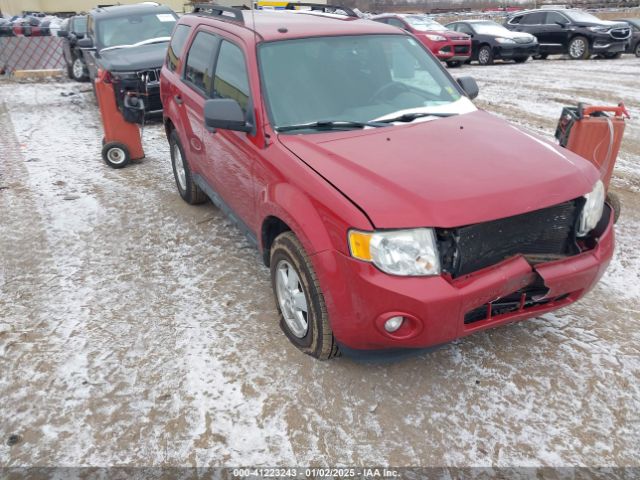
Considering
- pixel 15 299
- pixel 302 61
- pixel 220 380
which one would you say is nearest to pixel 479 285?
pixel 220 380

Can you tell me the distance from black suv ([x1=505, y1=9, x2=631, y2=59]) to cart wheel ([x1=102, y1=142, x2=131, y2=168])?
15868mm

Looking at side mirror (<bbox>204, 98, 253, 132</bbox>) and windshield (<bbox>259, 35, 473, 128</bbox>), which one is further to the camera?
windshield (<bbox>259, 35, 473, 128</bbox>)

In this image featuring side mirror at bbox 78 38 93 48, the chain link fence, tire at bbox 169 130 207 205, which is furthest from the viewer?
the chain link fence

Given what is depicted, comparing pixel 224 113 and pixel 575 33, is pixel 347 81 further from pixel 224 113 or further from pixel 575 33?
pixel 575 33

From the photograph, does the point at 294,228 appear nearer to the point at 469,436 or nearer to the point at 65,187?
the point at 469,436

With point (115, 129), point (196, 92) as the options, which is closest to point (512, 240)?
point (196, 92)

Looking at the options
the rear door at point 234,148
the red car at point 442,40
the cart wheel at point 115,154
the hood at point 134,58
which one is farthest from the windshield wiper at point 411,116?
the red car at point 442,40

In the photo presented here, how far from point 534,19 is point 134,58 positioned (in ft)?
49.1

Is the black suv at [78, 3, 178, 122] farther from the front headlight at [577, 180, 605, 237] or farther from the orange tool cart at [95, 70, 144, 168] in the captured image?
the front headlight at [577, 180, 605, 237]

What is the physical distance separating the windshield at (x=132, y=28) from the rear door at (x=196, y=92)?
5228mm

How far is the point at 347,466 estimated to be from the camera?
2.35 m

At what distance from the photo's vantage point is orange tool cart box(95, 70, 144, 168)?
6.38 m

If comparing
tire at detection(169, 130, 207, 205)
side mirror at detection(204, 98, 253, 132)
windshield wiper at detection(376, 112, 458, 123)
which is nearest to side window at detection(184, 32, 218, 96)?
tire at detection(169, 130, 207, 205)

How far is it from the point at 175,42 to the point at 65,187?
2194mm
